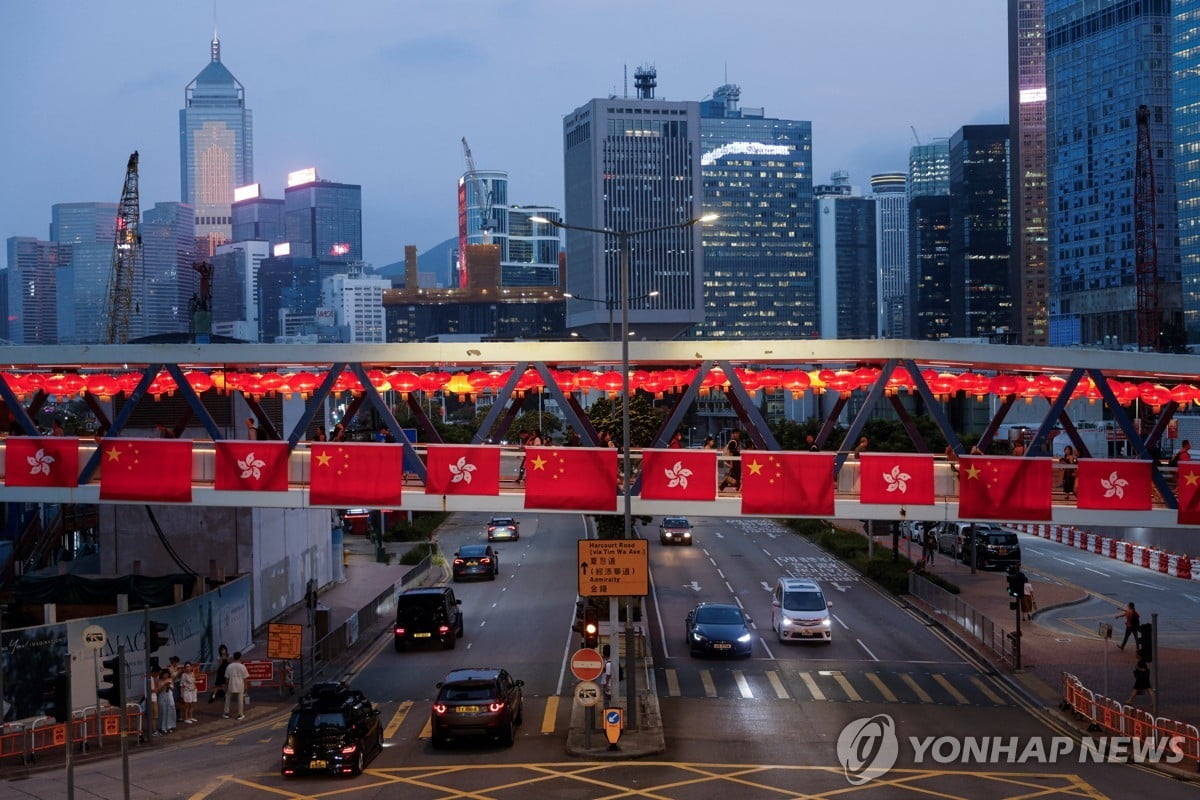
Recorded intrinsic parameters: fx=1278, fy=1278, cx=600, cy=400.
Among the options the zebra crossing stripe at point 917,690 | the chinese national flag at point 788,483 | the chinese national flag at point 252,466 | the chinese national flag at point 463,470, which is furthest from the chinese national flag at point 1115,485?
the chinese national flag at point 252,466

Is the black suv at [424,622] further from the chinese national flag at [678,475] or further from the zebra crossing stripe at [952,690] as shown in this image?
the zebra crossing stripe at [952,690]

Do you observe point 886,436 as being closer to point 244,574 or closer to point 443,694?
point 244,574

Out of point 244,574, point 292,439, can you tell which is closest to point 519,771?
point 292,439

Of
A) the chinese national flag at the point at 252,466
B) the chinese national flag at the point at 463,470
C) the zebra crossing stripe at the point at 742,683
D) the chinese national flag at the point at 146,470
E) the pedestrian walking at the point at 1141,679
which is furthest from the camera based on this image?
the zebra crossing stripe at the point at 742,683

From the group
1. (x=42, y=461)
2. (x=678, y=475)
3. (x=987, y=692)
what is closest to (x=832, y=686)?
(x=987, y=692)

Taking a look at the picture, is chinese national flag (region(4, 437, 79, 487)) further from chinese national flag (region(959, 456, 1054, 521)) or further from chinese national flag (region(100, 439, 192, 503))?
chinese national flag (region(959, 456, 1054, 521))

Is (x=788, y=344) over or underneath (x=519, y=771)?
over

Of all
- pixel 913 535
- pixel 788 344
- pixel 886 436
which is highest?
pixel 788 344
